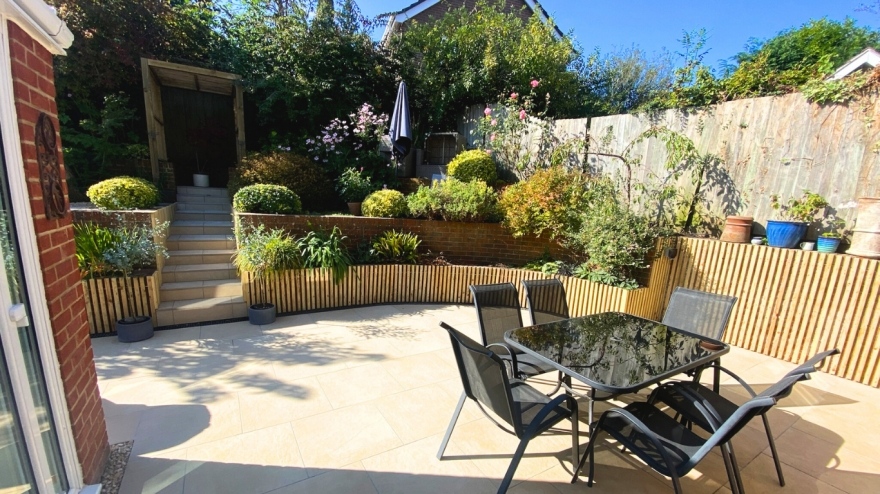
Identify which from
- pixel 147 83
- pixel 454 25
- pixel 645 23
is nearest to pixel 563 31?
pixel 645 23

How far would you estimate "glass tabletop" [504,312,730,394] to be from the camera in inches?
80.8

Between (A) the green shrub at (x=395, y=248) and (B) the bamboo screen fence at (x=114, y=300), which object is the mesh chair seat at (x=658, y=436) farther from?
(B) the bamboo screen fence at (x=114, y=300)

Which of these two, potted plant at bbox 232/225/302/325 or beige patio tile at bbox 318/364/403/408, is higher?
potted plant at bbox 232/225/302/325

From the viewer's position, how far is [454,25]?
28.6 feet

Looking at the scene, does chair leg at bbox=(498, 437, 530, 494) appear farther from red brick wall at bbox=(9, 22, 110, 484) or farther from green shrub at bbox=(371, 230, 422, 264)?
green shrub at bbox=(371, 230, 422, 264)

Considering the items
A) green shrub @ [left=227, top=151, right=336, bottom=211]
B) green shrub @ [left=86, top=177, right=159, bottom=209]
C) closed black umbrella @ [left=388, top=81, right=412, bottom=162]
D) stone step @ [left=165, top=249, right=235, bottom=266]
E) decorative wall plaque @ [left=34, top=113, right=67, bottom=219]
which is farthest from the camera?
closed black umbrella @ [left=388, top=81, right=412, bottom=162]

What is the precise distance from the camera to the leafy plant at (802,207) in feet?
12.9

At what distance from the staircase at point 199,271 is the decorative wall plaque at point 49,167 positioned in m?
2.73

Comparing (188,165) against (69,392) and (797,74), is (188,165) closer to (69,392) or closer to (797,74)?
(69,392)

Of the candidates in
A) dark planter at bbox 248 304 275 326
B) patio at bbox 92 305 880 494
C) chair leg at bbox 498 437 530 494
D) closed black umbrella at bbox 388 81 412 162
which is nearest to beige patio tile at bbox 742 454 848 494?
patio at bbox 92 305 880 494

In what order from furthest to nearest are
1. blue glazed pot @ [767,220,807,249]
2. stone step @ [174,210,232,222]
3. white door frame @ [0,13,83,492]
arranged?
stone step @ [174,210,232,222]
blue glazed pot @ [767,220,807,249]
white door frame @ [0,13,83,492]

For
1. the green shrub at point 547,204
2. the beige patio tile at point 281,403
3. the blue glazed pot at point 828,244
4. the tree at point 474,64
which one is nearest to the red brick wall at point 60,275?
the beige patio tile at point 281,403

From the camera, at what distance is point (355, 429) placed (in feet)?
8.15

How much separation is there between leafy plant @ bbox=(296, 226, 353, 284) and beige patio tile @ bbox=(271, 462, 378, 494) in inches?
118
